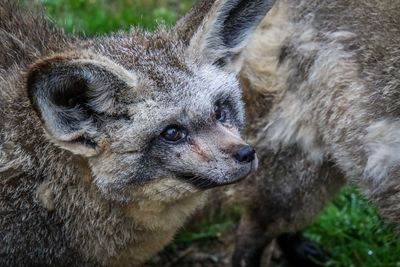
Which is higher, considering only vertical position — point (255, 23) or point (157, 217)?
point (255, 23)

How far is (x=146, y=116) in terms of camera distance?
427cm

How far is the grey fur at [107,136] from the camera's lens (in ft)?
13.8

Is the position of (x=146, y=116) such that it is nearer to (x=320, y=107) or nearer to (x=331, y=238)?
(x=320, y=107)

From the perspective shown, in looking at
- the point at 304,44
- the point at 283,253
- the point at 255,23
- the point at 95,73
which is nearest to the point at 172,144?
the point at 95,73

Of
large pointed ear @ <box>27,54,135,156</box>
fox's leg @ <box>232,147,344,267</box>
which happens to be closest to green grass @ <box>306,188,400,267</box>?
fox's leg @ <box>232,147,344,267</box>

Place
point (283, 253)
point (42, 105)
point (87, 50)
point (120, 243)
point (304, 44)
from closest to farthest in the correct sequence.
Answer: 1. point (42, 105)
2. point (87, 50)
3. point (120, 243)
4. point (304, 44)
5. point (283, 253)

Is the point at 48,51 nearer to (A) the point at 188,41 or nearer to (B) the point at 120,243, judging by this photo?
(A) the point at 188,41

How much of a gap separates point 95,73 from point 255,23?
3.65ft

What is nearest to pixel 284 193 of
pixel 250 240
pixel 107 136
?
pixel 250 240

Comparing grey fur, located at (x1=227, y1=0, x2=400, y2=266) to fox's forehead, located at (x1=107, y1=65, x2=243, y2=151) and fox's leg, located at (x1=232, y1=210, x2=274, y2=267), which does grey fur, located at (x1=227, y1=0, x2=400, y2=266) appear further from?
fox's forehead, located at (x1=107, y1=65, x2=243, y2=151)

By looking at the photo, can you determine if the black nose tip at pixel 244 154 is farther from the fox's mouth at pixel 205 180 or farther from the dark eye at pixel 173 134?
the dark eye at pixel 173 134

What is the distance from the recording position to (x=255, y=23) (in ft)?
15.7

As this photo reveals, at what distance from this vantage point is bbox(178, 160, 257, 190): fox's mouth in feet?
13.9

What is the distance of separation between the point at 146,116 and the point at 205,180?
0.44 metres
